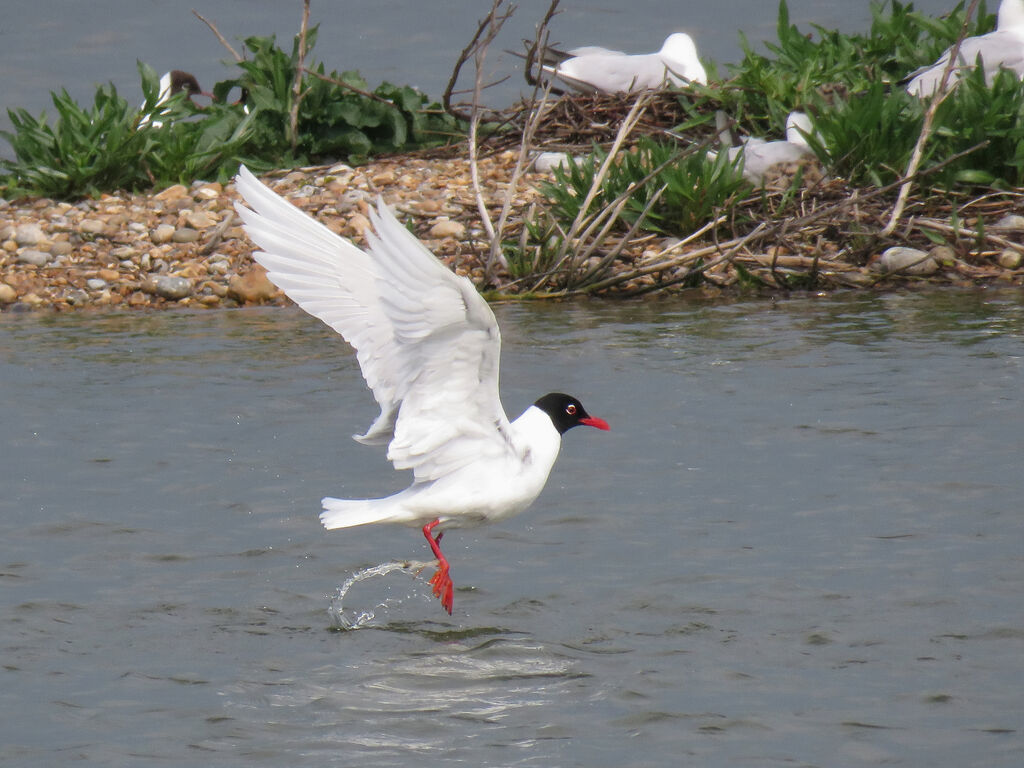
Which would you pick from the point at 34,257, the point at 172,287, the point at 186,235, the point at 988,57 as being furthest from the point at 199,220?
the point at 988,57

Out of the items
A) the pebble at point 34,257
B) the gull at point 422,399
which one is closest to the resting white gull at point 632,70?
the pebble at point 34,257

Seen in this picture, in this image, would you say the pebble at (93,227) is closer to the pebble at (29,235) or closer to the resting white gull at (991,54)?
the pebble at (29,235)

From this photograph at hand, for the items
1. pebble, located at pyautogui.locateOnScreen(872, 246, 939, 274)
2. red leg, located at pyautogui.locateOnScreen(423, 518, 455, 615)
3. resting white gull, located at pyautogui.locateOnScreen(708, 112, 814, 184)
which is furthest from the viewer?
resting white gull, located at pyautogui.locateOnScreen(708, 112, 814, 184)

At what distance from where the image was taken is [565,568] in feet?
20.7

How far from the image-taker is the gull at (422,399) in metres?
5.64

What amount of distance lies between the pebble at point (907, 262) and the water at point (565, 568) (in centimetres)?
152

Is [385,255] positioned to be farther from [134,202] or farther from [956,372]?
[134,202]

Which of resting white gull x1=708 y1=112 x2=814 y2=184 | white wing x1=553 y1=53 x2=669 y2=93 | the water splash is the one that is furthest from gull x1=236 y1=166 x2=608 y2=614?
white wing x1=553 y1=53 x2=669 y2=93

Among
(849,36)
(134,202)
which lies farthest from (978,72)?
(134,202)

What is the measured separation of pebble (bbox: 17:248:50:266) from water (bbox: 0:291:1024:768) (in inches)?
88.9

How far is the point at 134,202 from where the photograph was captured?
1374 cm

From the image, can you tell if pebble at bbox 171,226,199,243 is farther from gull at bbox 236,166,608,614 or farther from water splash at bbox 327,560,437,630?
water splash at bbox 327,560,437,630

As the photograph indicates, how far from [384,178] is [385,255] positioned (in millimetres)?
8917

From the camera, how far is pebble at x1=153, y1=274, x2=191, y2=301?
12.4 metres
